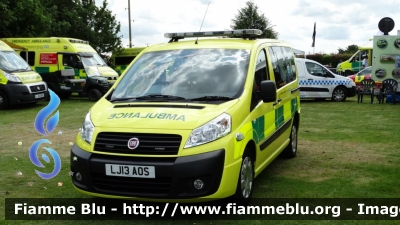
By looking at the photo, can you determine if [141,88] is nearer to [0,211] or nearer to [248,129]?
[248,129]

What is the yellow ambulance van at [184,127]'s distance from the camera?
4.55 m

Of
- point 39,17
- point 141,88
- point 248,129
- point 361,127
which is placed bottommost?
point 361,127

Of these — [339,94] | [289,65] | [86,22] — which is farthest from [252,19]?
[289,65]

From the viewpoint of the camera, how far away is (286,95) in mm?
7195

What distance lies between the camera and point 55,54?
1981cm

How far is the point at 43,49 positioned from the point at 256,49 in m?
15.7

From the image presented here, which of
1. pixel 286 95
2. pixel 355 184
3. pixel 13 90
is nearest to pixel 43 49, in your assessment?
pixel 13 90

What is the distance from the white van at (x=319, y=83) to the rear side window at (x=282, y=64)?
10159mm

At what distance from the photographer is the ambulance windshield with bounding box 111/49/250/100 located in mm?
5441

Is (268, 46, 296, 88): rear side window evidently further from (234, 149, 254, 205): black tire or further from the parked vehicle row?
the parked vehicle row

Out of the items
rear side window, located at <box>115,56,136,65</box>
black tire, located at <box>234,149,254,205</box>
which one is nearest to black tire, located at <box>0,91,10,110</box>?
black tire, located at <box>234,149,254,205</box>

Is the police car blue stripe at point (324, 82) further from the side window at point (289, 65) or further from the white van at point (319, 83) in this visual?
the side window at point (289, 65)

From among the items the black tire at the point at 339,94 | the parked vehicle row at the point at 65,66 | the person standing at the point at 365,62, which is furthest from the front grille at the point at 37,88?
the person standing at the point at 365,62

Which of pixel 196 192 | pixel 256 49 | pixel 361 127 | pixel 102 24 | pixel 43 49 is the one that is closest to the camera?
pixel 196 192
